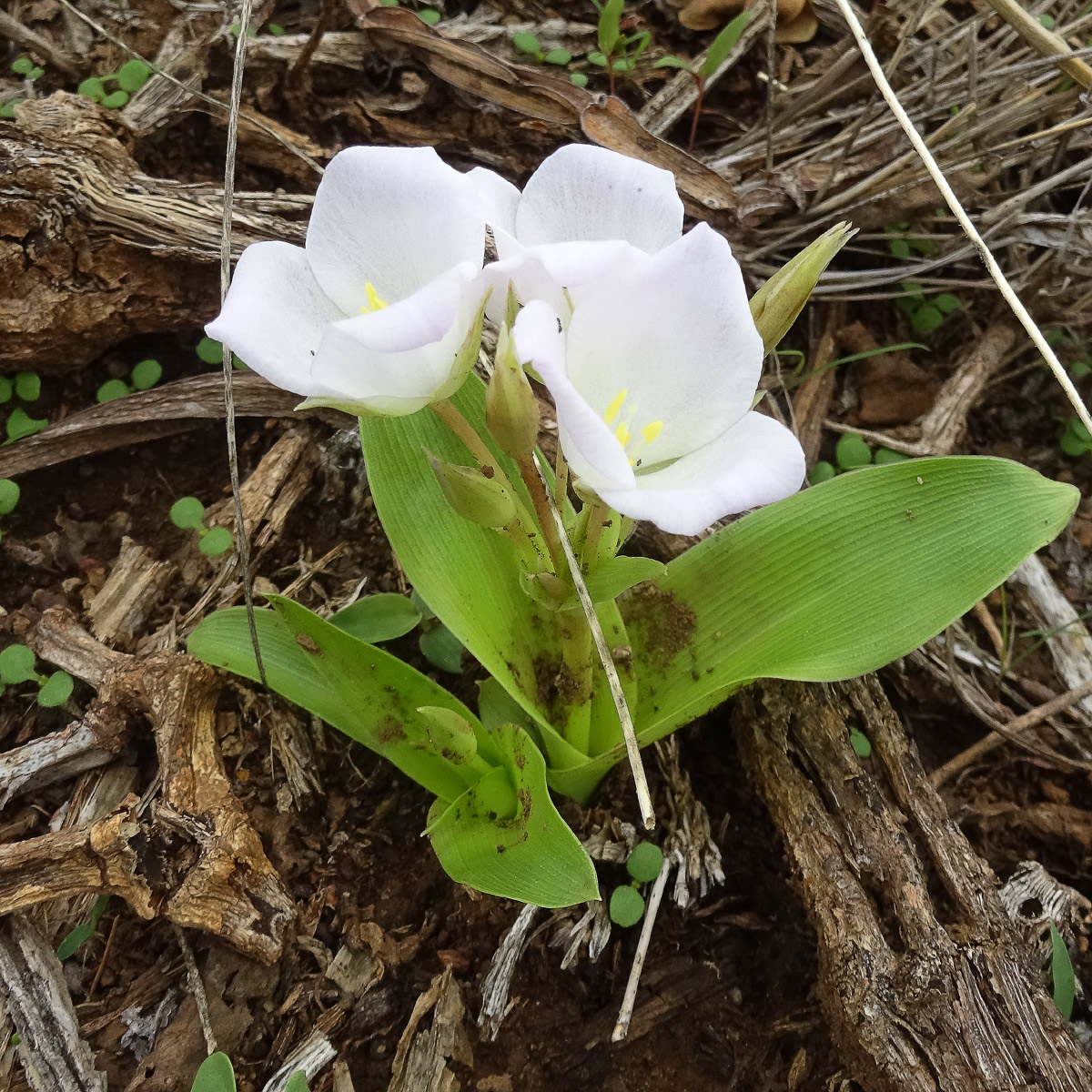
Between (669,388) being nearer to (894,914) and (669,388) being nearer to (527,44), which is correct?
(894,914)

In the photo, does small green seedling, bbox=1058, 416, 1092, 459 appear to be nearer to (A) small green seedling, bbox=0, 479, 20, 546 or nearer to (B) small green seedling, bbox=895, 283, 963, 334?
(B) small green seedling, bbox=895, 283, 963, 334

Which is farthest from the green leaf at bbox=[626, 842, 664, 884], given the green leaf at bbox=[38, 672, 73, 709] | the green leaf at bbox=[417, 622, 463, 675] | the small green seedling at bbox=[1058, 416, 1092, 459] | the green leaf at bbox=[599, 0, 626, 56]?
the green leaf at bbox=[599, 0, 626, 56]

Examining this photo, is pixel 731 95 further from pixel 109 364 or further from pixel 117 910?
pixel 117 910

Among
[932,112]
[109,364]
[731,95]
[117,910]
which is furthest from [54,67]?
[932,112]

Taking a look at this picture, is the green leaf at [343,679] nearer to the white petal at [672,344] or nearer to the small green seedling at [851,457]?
the white petal at [672,344]

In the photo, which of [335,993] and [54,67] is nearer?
[335,993]

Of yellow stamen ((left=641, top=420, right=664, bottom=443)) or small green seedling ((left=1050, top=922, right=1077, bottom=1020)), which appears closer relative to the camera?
yellow stamen ((left=641, top=420, right=664, bottom=443))

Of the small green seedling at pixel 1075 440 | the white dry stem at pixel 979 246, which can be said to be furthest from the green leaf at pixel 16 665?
the small green seedling at pixel 1075 440
